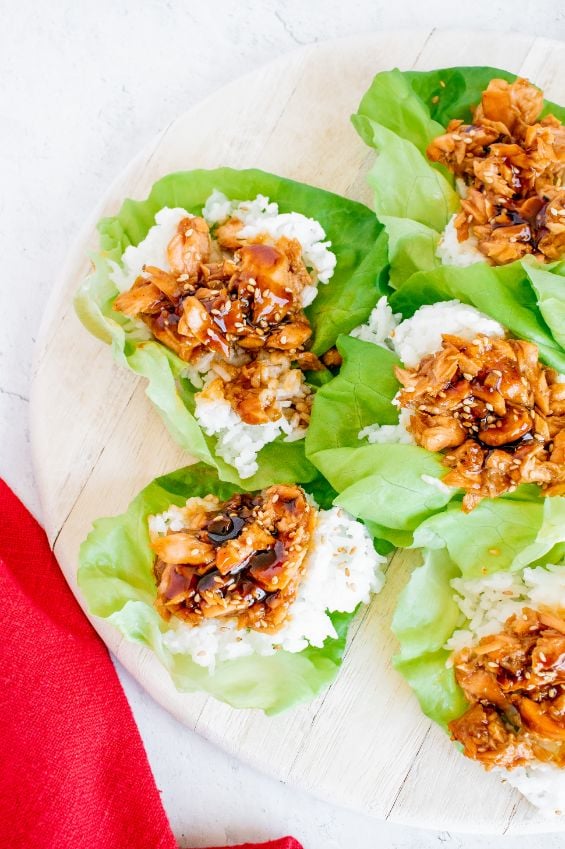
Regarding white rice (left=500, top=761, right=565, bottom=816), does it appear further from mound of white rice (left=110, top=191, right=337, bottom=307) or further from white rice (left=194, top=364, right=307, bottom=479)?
mound of white rice (left=110, top=191, right=337, bottom=307)

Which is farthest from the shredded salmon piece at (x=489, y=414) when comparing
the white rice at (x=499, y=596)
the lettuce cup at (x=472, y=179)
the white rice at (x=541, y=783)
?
the white rice at (x=541, y=783)

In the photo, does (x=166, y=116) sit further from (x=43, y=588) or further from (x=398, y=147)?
(x=43, y=588)

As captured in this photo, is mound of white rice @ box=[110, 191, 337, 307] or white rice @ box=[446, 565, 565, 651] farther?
mound of white rice @ box=[110, 191, 337, 307]

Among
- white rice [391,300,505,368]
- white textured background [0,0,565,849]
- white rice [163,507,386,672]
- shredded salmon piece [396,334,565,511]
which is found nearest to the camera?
shredded salmon piece [396,334,565,511]

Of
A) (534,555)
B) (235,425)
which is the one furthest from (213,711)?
(534,555)

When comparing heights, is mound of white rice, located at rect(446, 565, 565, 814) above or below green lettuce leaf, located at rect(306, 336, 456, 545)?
below

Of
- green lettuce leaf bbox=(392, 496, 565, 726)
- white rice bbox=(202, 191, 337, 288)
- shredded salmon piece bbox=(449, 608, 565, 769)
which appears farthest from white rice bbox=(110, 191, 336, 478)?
shredded salmon piece bbox=(449, 608, 565, 769)

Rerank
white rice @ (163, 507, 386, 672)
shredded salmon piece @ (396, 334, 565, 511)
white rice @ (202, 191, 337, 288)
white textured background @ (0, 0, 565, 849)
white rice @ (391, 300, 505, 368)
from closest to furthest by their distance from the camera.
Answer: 1. shredded salmon piece @ (396, 334, 565, 511)
2. white rice @ (391, 300, 505, 368)
3. white rice @ (163, 507, 386, 672)
4. white rice @ (202, 191, 337, 288)
5. white textured background @ (0, 0, 565, 849)

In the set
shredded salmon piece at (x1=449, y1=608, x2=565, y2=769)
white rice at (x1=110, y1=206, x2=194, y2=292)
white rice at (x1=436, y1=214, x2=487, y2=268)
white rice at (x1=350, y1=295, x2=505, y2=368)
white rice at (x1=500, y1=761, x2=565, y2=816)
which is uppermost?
white rice at (x1=110, y1=206, x2=194, y2=292)
